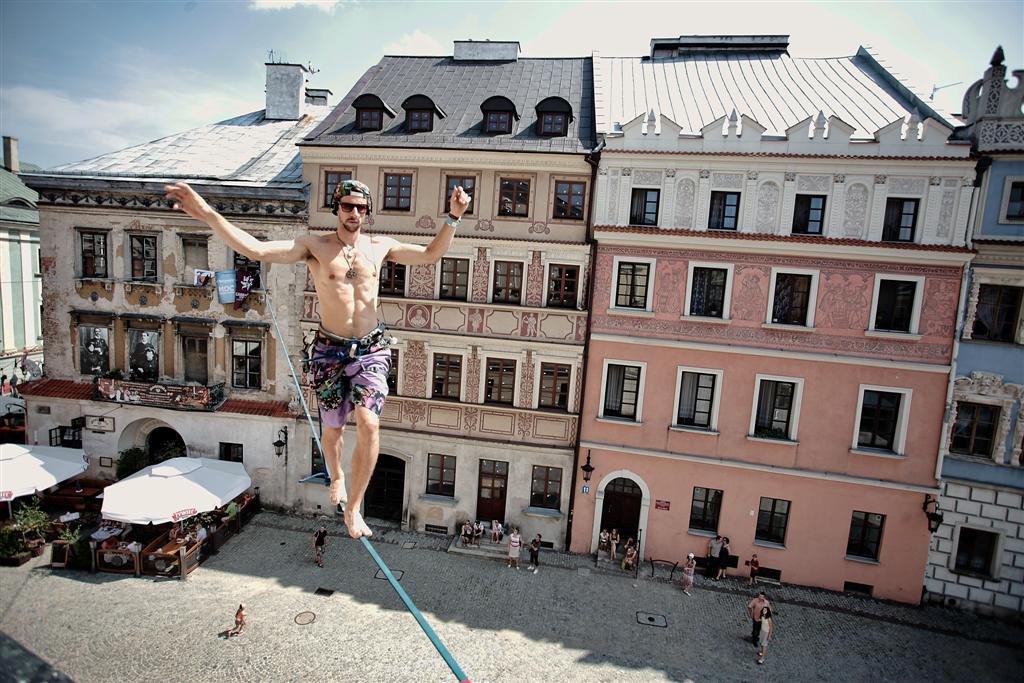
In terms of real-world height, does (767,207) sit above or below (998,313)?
above

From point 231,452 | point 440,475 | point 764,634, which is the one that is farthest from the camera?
point 231,452

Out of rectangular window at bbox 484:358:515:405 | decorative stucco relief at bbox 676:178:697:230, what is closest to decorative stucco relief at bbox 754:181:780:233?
decorative stucco relief at bbox 676:178:697:230

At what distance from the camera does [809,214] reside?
52.3 ft

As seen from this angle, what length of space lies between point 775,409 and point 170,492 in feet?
61.7

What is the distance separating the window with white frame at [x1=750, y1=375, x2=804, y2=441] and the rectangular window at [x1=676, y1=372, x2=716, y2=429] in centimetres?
136

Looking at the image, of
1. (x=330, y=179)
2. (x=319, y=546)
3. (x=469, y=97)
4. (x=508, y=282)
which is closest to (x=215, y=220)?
(x=508, y=282)

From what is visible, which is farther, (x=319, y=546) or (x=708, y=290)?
(x=708, y=290)

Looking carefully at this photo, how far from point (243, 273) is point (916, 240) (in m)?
21.6

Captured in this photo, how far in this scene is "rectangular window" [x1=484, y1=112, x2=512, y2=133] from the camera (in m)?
18.0

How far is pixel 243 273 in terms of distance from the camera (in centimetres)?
1842

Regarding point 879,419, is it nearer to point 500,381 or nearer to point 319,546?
point 500,381

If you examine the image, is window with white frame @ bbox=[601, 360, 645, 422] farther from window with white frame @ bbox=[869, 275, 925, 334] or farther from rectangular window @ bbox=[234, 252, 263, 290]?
rectangular window @ bbox=[234, 252, 263, 290]

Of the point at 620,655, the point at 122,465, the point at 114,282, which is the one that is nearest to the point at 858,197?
the point at 620,655

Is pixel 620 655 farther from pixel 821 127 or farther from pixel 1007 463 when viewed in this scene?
pixel 821 127
